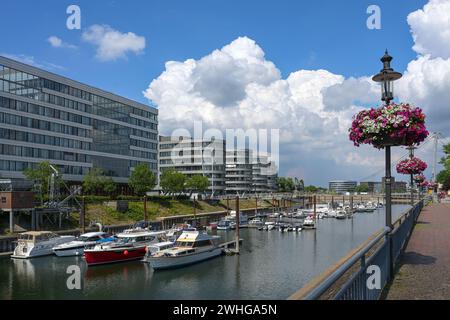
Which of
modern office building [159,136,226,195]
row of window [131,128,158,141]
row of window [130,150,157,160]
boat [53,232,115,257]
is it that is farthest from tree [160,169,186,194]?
boat [53,232,115,257]

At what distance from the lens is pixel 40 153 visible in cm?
9156

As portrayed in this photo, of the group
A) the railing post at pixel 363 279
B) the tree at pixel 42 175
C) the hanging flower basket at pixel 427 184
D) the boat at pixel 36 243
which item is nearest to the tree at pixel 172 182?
the tree at pixel 42 175

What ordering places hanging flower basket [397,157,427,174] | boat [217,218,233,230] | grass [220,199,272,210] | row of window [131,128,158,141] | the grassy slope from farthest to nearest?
1. grass [220,199,272,210]
2. row of window [131,128,158,141]
3. boat [217,218,233,230]
4. the grassy slope
5. hanging flower basket [397,157,427,174]

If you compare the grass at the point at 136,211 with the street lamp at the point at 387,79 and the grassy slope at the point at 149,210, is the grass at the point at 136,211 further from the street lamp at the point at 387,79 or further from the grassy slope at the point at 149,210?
the street lamp at the point at 387,79

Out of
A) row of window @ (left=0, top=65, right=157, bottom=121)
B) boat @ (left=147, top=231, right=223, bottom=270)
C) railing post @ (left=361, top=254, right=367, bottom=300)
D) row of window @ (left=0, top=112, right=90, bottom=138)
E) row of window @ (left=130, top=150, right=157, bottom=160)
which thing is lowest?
boat @ (left=147, top=231, right=223, bottom=270)

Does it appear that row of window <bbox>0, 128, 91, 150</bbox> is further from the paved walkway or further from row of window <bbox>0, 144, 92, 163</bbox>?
the paved walkway

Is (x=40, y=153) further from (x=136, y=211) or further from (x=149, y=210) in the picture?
(x=149, y=210)

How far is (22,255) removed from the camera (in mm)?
54531

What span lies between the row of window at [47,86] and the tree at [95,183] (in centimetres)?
1953

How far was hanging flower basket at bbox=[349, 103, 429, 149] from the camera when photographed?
13.8m

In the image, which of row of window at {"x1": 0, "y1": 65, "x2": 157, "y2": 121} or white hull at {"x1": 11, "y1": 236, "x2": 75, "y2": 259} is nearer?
white hull at {"x1": 11, "y1": 236, "x2": 75, "y2": 259}

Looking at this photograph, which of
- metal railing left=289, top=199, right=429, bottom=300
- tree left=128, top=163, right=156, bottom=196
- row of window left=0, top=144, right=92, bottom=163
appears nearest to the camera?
metal railing left=289, top=199, right=429, bottom=300

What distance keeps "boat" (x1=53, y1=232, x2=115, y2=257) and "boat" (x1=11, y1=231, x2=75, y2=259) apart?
1132mm

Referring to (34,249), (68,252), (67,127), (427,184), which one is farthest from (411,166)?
(67,127)
